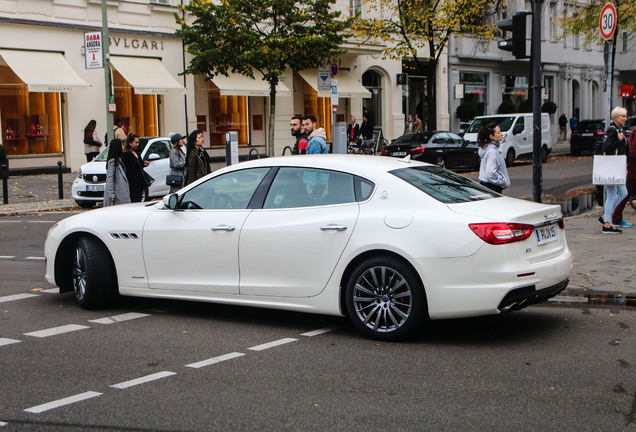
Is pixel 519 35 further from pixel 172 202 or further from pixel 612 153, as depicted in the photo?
pixel 172 202

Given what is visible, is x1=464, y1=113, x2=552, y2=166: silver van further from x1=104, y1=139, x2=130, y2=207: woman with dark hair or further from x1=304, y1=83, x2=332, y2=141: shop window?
x1=104, y1=139, x2=130, y2=207: woman with dark hair

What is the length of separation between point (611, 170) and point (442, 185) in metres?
5.90

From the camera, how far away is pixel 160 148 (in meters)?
20.4

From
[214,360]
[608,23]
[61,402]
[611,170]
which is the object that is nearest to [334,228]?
[214,360]

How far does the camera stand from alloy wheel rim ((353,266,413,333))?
646 centimetres

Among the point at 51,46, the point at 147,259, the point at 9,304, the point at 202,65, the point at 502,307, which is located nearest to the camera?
the point at 502,307

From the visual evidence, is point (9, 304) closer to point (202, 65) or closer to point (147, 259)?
point (147, 259)

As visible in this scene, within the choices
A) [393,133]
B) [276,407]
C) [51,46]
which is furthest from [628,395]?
[393,133]

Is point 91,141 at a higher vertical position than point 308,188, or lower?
higher

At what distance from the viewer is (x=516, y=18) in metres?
11.2

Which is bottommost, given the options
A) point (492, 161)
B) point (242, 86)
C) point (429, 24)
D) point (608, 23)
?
point (492, 161)

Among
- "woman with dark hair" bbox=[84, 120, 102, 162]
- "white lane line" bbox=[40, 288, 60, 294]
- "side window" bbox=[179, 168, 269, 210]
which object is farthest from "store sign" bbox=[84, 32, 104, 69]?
"side window" bbox=[179, 168, 269, 210]

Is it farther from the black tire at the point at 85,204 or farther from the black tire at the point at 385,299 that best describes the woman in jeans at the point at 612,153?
the black tire at the point at 85,204

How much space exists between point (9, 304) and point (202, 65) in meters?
21.5
